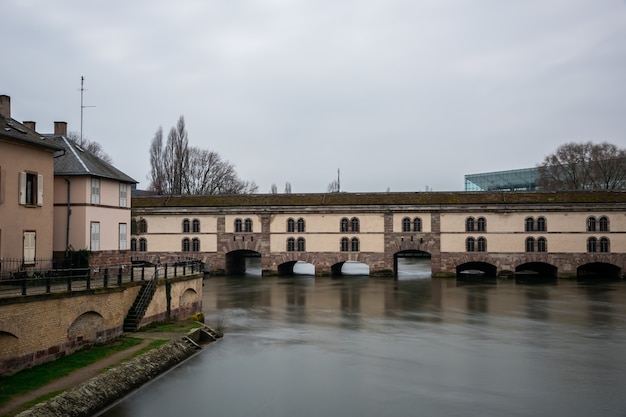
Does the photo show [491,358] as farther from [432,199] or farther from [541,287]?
[432,199]

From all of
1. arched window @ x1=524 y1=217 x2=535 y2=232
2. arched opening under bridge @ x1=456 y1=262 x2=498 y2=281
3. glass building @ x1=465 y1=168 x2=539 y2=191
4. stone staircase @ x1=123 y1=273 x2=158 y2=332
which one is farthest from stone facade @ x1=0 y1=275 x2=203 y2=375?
glass building @ x1=465 y1=168 x2=539 y2=191

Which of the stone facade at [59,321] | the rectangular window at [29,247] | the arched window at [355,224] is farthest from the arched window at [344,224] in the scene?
the rectangular window at [29,247]

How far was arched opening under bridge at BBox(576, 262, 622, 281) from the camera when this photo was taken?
47228 millimetres

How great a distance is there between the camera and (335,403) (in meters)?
15.5

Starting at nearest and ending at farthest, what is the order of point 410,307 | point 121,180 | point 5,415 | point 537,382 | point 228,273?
point 5,415 < point 537,382 < point 121,180 < point 410,307 < point 228,273

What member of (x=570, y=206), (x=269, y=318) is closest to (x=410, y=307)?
(x=269, y=318)

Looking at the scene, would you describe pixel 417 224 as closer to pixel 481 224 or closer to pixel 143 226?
pixel 481 224

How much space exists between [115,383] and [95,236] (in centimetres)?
1191

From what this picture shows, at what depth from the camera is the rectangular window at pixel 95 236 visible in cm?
2558

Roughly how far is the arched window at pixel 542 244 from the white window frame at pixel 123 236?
1336 inches

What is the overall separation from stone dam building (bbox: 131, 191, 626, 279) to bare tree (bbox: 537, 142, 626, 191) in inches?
832

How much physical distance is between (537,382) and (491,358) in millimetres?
2915

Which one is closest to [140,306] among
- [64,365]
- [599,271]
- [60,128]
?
[64,365]

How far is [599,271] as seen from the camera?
5094cm
